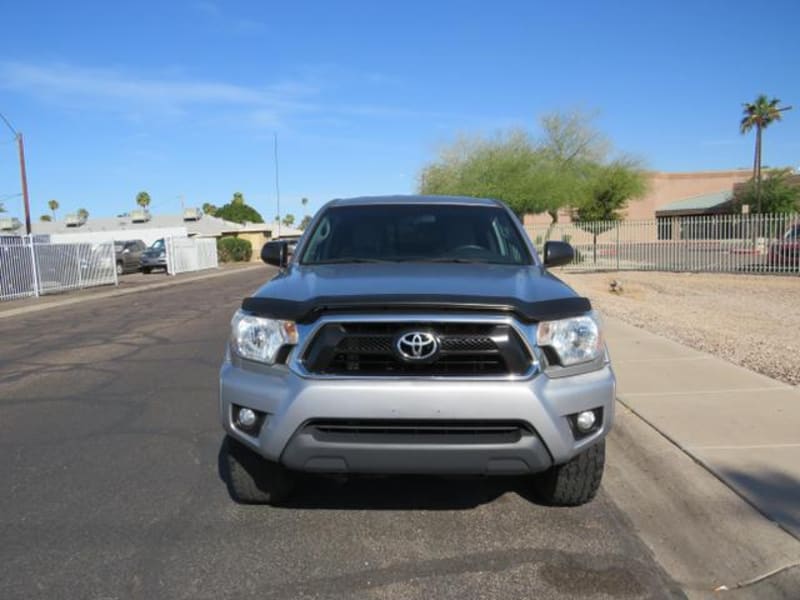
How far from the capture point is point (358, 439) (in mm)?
3428


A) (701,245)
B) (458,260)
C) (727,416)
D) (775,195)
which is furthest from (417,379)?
(775,195)

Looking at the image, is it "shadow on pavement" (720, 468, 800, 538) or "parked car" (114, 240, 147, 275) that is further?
"parked car" (114, 240, 147, 275)

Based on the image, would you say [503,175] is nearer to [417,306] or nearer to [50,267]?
[50,267]

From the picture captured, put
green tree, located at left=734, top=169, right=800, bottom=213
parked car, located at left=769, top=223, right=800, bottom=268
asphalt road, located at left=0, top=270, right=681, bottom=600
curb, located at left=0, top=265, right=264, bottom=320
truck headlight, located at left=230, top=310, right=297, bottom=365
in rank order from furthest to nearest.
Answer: green tree, located at left=734, top=169, right=800, bottom=213
parked car, located at left=769, top=223, right=800, bottom=268
curb, located at left=0, top=265, right=264, bottom=320
truck headlight, located at left=230, top=310, right=297, bottom=365
asphalt road, located at left=0, top=270, right=681, bottom=600

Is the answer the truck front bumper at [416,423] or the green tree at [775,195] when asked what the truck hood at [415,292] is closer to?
the truck front bumper at [416,423]

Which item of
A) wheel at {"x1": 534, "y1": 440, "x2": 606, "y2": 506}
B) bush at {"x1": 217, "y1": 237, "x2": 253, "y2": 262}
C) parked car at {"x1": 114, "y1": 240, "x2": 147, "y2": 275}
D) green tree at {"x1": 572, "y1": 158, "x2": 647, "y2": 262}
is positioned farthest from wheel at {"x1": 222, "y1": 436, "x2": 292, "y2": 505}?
bush at {"x1": 217, "y1": 237, "x2": 253, "y2": 262}

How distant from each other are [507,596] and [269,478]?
4.89ft

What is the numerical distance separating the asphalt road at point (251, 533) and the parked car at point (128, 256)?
31.4m

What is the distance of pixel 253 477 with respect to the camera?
405cm

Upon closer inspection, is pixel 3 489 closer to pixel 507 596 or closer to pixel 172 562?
pixel 172 562

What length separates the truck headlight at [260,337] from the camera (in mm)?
3595

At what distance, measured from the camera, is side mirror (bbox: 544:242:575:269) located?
5262 millimetres

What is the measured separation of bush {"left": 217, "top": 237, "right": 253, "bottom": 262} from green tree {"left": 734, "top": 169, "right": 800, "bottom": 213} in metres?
35.5

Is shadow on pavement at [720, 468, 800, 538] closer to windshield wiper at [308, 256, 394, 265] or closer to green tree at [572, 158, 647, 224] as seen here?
windshield wiper at [308, 256, 394, 265]
